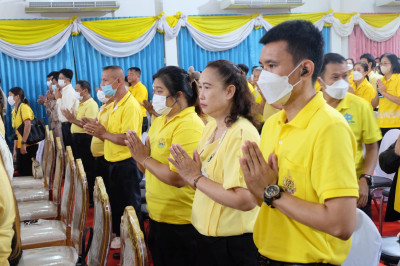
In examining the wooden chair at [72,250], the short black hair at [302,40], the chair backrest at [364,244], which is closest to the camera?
the short black hair at [302,40]

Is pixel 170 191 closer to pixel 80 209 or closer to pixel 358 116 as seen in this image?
pixel 80 209

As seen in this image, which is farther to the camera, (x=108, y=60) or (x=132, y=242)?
(x=108, y=60)

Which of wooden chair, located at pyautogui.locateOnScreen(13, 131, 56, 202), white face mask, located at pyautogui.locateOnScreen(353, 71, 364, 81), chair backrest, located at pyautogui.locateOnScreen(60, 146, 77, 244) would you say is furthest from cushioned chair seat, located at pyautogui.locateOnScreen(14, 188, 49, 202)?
white face mask, located at pyautogui.locateOnScreen(353, 71, 364, 81)

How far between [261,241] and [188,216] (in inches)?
35.3

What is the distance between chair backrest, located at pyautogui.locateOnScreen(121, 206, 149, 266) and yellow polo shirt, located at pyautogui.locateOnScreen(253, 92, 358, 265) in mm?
368

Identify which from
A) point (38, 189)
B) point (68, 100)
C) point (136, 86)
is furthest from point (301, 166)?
point (136, 86)

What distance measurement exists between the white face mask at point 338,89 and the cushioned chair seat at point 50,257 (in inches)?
65.9

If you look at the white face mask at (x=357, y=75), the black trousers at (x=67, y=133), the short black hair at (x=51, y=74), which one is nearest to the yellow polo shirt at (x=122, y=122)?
the black trousers at (x=67, y=133)

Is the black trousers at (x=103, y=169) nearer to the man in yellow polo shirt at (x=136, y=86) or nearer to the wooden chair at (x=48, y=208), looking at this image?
the wooden chair at (x=48, y=208)

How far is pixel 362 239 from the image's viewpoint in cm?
→ 162

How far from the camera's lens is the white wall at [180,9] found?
7289 mm

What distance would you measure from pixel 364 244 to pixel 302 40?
86cm

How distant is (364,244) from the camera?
5.31 ft

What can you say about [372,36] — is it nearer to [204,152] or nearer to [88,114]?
[88,114]
